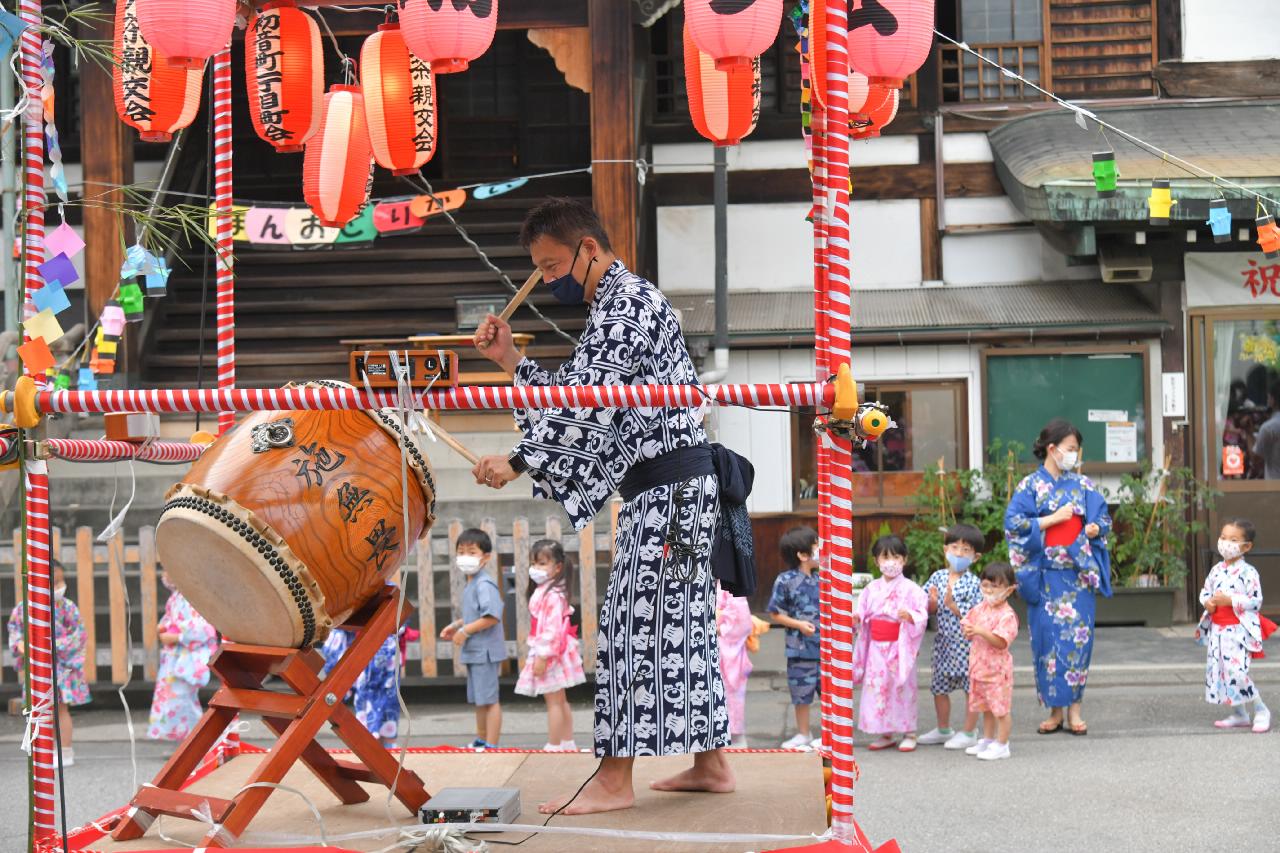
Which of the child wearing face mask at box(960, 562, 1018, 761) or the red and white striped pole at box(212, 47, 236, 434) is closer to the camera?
the red and white striped pole at box(212, 47, 236, 434)

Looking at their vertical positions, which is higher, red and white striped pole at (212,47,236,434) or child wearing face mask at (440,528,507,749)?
Result: red and white striped pole at (212,47,236,434)

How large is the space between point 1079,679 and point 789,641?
1741 mm

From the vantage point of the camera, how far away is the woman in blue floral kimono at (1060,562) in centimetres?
800

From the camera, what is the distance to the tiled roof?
11.2 m

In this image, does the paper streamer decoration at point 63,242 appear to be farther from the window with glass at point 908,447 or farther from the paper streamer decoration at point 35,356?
the window with glass at point 908,447

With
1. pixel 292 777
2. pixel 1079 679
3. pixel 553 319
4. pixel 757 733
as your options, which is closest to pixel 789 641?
pixel 757 733

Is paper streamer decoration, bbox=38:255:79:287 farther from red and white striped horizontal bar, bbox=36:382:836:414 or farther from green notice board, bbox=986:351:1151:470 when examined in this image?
green notice board, bbox=986:351:1151:470

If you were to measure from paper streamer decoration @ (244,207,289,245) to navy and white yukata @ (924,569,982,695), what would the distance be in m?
5.36

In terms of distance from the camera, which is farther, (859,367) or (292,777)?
(859,367)

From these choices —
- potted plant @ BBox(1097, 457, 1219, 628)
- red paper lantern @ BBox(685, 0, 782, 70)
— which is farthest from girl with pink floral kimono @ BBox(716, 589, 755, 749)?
potted plant @ BBox(1097, 457, 1219, 628)

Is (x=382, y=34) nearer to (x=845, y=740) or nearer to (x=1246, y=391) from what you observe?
(x=845, y=740)

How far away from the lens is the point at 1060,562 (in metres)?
8.05

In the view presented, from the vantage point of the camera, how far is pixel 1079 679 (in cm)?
806

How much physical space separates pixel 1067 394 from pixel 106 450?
28.4 ft
